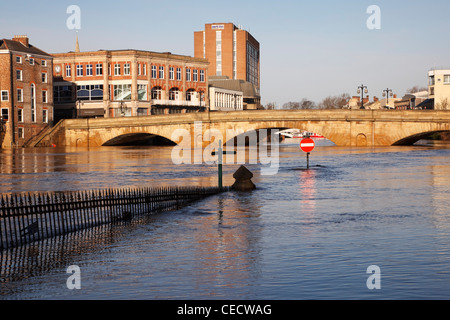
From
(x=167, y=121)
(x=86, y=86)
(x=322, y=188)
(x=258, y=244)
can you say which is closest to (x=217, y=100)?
(x=86, y=86)

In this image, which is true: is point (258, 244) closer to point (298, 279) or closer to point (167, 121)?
point (298, 279)

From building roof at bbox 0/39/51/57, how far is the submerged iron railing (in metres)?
77.2

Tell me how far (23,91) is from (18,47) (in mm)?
7066

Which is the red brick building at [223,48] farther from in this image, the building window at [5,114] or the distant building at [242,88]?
the building window at [5,114]

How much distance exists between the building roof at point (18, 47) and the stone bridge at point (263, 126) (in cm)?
1259

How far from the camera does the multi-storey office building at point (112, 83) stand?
11206 cm

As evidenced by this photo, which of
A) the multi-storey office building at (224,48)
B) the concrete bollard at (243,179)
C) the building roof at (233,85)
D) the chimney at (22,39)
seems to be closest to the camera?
the concrete bollard at (243,179)

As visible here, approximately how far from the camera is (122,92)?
11269 cm

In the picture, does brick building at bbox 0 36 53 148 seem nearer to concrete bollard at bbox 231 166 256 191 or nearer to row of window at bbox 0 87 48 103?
row of window at bbox 0 87 48 103

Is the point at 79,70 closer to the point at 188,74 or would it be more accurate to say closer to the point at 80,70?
the point at 80,70

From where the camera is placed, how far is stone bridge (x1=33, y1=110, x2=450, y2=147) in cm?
8156

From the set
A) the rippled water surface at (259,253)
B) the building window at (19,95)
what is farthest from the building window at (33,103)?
the rippled water surface at (259,253)

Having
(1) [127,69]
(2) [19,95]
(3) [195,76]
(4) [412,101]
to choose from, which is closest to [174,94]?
(3) [195,76]
